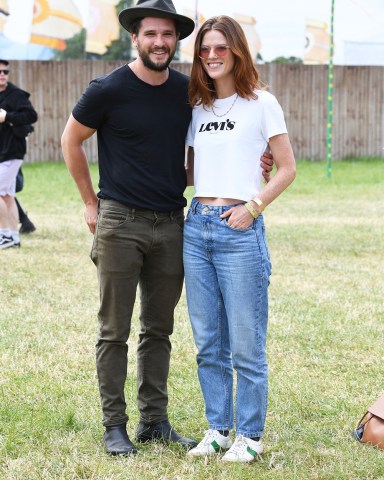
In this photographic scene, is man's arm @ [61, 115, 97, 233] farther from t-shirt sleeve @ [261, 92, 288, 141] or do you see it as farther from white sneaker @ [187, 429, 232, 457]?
white sneaker @ [187, 429, 232, 457]

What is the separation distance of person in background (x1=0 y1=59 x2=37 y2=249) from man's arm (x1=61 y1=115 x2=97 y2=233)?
20.0ft

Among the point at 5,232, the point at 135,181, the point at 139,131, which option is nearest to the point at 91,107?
the point at 139,131

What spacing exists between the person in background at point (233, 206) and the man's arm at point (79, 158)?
18.8 inches

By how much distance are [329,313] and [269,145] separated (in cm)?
336

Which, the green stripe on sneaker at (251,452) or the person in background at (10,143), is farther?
the person in background at (10,143)

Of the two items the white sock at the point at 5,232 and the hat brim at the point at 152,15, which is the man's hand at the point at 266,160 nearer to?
the hat brim at the point at 152,15

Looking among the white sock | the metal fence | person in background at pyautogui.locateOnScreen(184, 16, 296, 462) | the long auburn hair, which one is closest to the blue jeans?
person in background at pyautogui.locateOnScreen(184, 16, 296, 462)

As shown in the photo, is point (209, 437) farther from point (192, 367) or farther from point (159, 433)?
point (192, 367)

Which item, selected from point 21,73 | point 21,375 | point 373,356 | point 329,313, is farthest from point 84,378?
point 21,73

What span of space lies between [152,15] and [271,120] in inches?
26.9

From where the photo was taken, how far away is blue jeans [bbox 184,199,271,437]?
4020mm

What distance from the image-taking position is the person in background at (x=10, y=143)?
10.3 metres

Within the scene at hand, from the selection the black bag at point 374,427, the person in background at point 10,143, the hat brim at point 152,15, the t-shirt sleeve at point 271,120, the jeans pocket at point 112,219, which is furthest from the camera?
the person in background at point 10,143

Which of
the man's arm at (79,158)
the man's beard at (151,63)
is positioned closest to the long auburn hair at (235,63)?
the man's beard at (151,63)
